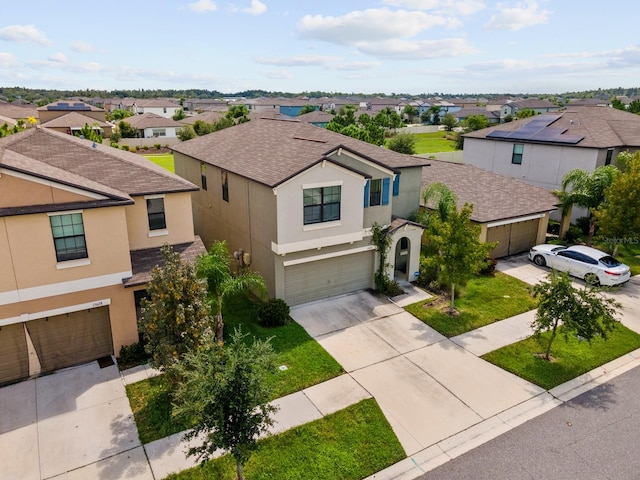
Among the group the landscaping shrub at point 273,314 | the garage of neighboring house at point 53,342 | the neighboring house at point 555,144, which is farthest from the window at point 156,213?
the neighboring house at point 555,144

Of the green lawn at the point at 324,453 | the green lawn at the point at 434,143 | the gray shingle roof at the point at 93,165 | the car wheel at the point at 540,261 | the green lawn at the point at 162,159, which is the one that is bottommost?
the green lawn at the point at 324,453

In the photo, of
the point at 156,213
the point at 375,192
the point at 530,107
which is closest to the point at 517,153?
the point at 375,192

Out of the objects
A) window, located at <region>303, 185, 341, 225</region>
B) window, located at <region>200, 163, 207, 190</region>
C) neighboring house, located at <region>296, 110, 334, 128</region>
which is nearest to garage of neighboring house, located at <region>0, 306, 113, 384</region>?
window, located at <region>303, 185, 341, 225</region>

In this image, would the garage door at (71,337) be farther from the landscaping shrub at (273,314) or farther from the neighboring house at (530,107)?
the neighboring house at (530,107)

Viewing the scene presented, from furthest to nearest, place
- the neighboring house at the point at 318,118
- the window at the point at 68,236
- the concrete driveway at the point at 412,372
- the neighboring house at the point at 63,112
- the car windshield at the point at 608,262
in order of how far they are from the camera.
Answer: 1. the neighboring house at the point at 318,118
2. the neighboring house at the point at 63,112
3. the car windshield at the point at 608,262
4. the window at the point at 68,236
5. the concrete driveway at the point at 412,372

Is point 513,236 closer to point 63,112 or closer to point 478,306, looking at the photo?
point 478,306

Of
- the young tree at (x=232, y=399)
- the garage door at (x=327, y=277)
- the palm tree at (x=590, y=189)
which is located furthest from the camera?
the palm tree at (x=590, y=189)

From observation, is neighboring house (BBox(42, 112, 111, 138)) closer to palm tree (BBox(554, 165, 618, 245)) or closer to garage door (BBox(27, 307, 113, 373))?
garage door (BBox(27, 307, 113, 373))
